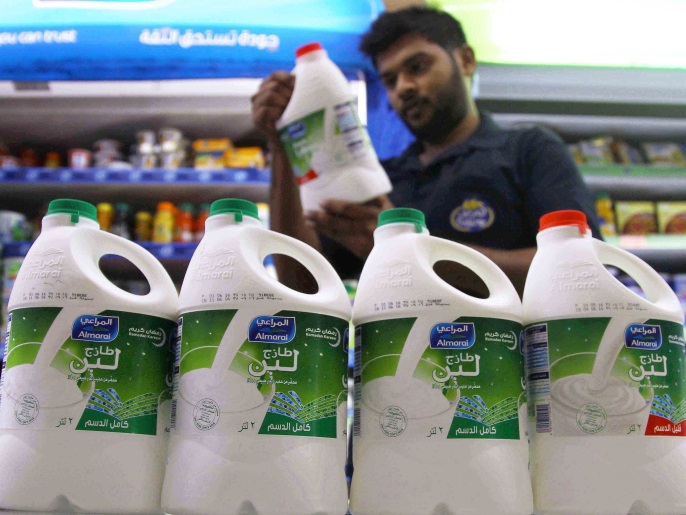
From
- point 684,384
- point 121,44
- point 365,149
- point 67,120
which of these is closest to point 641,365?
point 684,384

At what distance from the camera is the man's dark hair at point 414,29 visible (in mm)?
2363

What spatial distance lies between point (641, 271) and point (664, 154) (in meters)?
2.74

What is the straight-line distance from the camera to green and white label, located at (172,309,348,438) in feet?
2.64

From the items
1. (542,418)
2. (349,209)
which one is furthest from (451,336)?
(349,209)

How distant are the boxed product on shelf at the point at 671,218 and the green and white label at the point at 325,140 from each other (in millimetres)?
2265

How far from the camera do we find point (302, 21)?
9.28 feet

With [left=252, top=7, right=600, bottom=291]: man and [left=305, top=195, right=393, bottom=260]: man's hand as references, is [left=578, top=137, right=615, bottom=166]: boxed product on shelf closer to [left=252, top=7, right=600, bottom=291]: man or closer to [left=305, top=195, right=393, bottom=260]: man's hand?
[left=252, top=7, right=600, bottom=291]: man

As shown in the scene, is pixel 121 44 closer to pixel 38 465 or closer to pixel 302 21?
pixel 302 21

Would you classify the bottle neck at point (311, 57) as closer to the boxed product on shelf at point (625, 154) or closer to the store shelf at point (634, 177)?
the store shelf at point (634, 177)

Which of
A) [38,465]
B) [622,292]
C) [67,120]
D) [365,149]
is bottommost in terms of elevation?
[38,465]

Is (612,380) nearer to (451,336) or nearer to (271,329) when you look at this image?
(451,336)

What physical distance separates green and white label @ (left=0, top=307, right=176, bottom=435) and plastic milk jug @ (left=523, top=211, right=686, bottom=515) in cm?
51

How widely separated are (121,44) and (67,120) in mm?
685

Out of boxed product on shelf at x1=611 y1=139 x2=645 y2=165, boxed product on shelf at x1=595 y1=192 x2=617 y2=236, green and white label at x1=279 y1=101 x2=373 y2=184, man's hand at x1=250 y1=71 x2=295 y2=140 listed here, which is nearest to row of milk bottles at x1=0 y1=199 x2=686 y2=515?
green and white label at x1=279 y1=101 x2=373 y2=184
